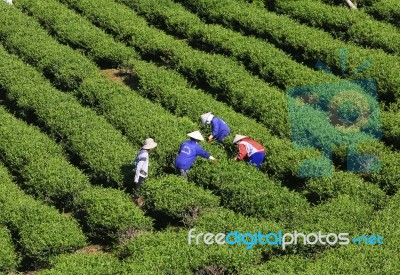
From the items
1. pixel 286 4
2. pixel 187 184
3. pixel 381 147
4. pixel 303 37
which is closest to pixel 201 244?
pixel 187 184

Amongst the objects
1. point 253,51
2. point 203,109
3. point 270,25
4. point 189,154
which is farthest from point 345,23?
point 189,154

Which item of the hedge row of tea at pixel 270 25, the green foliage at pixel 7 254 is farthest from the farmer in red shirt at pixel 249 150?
the green foliage at pixel 7 254

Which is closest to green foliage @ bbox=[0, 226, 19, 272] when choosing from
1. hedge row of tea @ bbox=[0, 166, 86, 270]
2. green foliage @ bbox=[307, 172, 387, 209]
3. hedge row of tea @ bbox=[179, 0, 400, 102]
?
hedge row of tea @ bbox=[0, 166, 86, 270]

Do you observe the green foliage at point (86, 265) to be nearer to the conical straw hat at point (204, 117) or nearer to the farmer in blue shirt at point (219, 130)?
the farmer in blue shirt at point (219, 130)

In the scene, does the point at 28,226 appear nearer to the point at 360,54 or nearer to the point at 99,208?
the point at 99,208

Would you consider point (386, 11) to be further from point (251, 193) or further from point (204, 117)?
point (251, 193)

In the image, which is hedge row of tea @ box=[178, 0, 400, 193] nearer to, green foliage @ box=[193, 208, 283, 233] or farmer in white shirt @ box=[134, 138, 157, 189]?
green foliage @ box=[193, 208, 283, 233]

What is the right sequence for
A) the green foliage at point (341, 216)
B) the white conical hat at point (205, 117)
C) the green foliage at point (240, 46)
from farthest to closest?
the green foliage at point (240, 46) < the white conical hat at point (205, 117) < the green foliage at point (341, 216)
